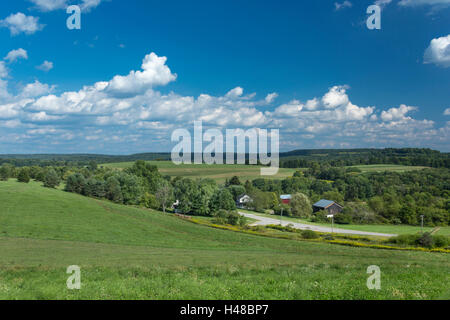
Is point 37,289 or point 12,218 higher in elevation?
point 37,289

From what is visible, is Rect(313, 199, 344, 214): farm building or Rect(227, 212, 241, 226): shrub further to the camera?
Rect(313, 199, 344, 214): farm building

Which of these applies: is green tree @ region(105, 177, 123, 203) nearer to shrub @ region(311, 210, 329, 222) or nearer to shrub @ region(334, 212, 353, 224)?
shrub @ region(311, 210, 329, 222)

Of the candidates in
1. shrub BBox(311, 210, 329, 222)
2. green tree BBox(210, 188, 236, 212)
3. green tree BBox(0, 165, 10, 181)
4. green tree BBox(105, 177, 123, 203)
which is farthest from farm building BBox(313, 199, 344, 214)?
green tree BBox(0, 165, 10, 181)

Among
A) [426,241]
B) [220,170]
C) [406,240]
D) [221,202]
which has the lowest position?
[221,202]

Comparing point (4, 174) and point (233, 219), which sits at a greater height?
point (4, 174)

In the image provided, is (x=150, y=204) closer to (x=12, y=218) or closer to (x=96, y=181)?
(x=96, y=181)

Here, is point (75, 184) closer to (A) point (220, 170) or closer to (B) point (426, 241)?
(A) point (220, 170)

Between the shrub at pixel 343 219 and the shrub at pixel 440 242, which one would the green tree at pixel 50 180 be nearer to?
the shrub at pixel 343 219

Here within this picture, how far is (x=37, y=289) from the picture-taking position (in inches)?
411

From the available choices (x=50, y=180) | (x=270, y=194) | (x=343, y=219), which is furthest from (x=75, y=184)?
(x=343, y=219)

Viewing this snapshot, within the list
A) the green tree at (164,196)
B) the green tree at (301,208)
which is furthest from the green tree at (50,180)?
the green tree at (301,208)

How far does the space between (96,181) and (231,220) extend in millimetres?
47164
